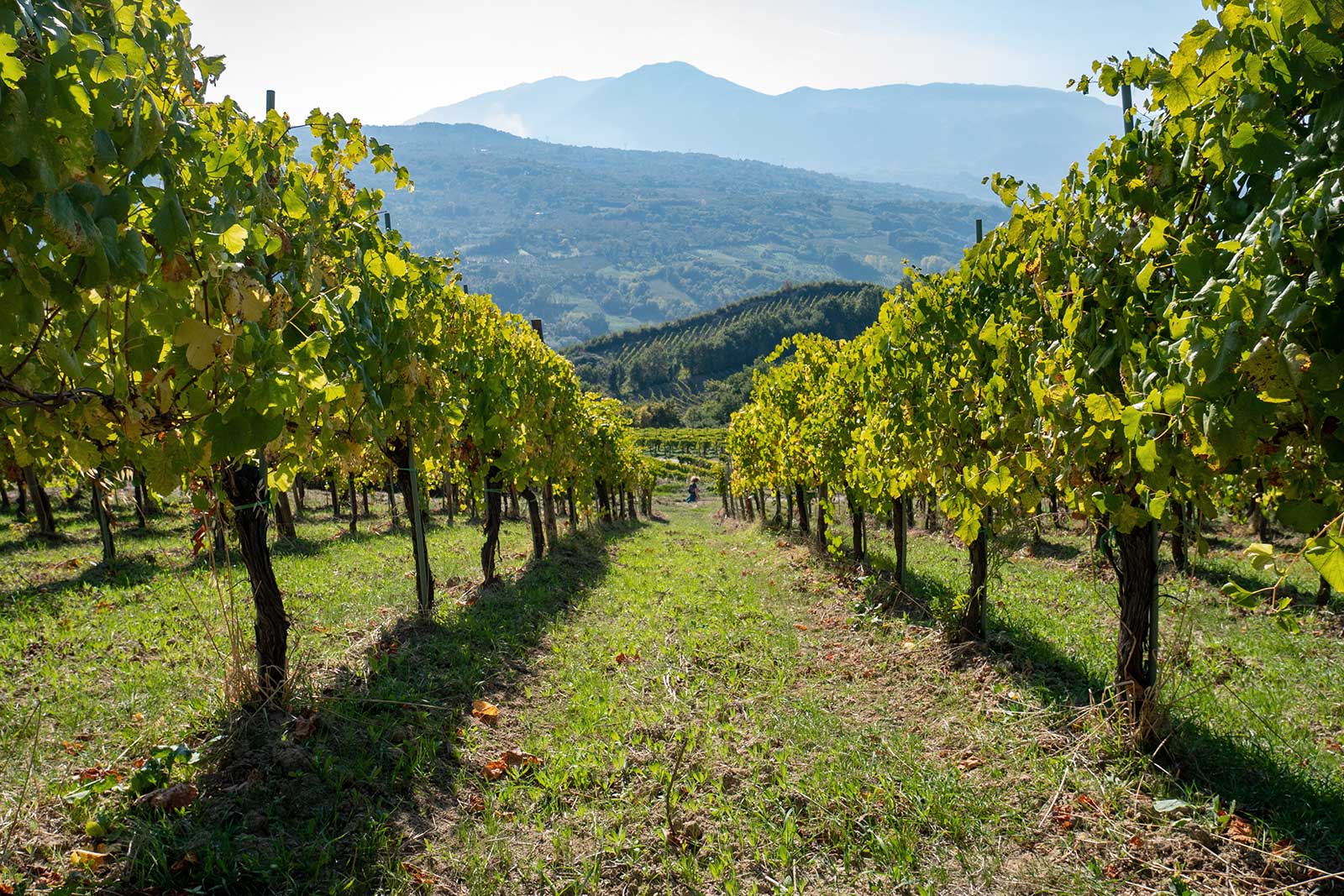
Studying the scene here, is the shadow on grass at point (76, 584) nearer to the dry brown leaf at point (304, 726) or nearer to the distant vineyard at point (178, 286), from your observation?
the distant vineyard at point (178, 286)

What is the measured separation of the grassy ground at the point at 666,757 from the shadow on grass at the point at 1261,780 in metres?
0.02

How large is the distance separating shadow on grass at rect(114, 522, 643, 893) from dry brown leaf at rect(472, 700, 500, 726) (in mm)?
131

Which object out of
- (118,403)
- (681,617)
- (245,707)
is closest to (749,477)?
(681,617)

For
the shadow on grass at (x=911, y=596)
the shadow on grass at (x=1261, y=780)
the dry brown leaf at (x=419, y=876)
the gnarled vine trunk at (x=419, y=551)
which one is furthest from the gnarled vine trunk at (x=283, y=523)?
the shadow on grass at (x=1261, y=780)

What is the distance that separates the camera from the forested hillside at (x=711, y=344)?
117188 millimetres

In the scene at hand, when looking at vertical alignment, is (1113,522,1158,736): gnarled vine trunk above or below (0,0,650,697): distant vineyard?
below

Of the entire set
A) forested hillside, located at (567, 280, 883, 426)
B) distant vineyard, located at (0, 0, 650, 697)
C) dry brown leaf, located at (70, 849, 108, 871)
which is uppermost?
forested hillside, located at (567, 280, 883, 426)

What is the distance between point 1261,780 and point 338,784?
5401 mm

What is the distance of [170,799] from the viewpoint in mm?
3545

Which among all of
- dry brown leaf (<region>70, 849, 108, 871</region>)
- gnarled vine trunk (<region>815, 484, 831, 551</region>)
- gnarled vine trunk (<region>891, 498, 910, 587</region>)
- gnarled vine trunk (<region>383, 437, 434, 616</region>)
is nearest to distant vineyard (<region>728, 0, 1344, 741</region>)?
gnarled vine trunk (<region>891, 498, 910, 587</region>)

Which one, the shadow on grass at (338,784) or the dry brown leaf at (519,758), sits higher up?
the shadow on grass at (338,784)

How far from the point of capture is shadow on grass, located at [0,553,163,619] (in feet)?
25.5

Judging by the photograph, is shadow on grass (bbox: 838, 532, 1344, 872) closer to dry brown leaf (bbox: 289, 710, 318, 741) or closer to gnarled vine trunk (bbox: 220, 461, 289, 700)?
dry brown leaf (bbox: 289, 710, 318, 741)

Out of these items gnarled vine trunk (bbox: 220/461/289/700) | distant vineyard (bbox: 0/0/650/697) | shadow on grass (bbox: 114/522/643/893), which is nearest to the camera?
distant vineyard (bbox: 0/0/650/697)
